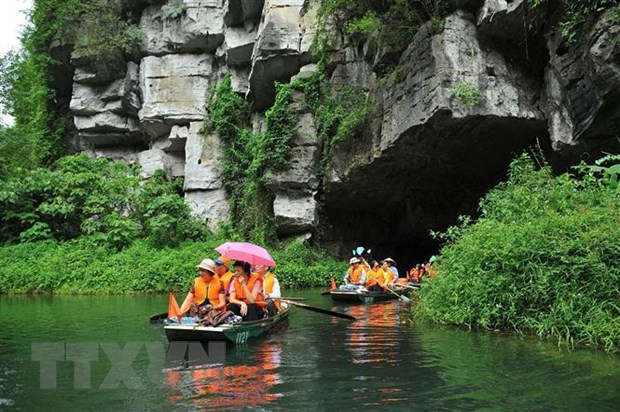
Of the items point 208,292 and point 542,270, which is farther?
point 208,292

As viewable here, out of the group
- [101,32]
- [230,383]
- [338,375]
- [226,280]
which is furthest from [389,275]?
[101,32]

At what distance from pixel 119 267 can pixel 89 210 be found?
373cm

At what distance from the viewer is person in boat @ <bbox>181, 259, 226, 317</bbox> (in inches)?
314

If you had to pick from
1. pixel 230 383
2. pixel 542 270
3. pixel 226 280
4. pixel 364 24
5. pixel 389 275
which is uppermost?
pixel 364 24

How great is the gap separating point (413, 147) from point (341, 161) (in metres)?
3.50

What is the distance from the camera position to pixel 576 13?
11312 millimetres

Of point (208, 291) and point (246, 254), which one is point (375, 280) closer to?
point (246, 254)

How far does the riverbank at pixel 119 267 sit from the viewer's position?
57.5ft

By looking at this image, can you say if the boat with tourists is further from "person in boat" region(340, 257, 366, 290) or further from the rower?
the rower

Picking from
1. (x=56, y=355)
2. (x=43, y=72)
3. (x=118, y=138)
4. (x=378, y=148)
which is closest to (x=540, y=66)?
(x=378, y=148)

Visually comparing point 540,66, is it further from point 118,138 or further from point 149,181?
point 118,138

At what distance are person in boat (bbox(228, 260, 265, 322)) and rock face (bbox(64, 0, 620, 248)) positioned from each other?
281 inches

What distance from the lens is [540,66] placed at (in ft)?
46.0

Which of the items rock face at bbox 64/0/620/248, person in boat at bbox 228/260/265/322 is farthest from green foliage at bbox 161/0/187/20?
person in boat at bbox 228/260/265/322
